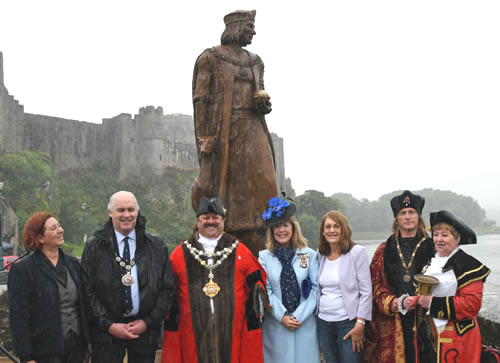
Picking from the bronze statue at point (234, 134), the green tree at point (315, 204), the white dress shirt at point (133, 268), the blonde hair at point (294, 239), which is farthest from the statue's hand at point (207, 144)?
the green tree at point (315, 204)

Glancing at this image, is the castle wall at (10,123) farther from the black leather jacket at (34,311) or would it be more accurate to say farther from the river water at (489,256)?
the black leather jacket at (34,311)

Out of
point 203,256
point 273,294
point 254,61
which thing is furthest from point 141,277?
point 254,61

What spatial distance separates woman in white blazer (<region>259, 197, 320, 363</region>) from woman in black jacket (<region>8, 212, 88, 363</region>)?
1.31 metres

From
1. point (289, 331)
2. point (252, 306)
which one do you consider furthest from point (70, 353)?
point (289, 331)

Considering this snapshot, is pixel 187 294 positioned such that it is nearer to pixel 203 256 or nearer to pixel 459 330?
pixel 203 256

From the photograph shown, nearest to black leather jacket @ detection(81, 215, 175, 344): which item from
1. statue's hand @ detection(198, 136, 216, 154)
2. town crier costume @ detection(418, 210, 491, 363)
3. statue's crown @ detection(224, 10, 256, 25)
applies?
statue's hand @ detection(198, 136, 216, 154)

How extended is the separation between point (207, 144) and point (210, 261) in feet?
4.49

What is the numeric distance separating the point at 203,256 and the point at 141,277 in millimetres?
459

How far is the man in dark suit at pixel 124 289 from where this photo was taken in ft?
11.2

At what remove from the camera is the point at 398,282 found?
3662 millimetres

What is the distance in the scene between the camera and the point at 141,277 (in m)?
3.49

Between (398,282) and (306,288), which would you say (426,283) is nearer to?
(398,282)

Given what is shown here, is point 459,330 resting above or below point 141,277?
below

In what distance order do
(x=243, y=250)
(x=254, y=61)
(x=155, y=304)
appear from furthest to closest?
(x=254, y=61), (x=243, y=250), (x=155, y=304)
